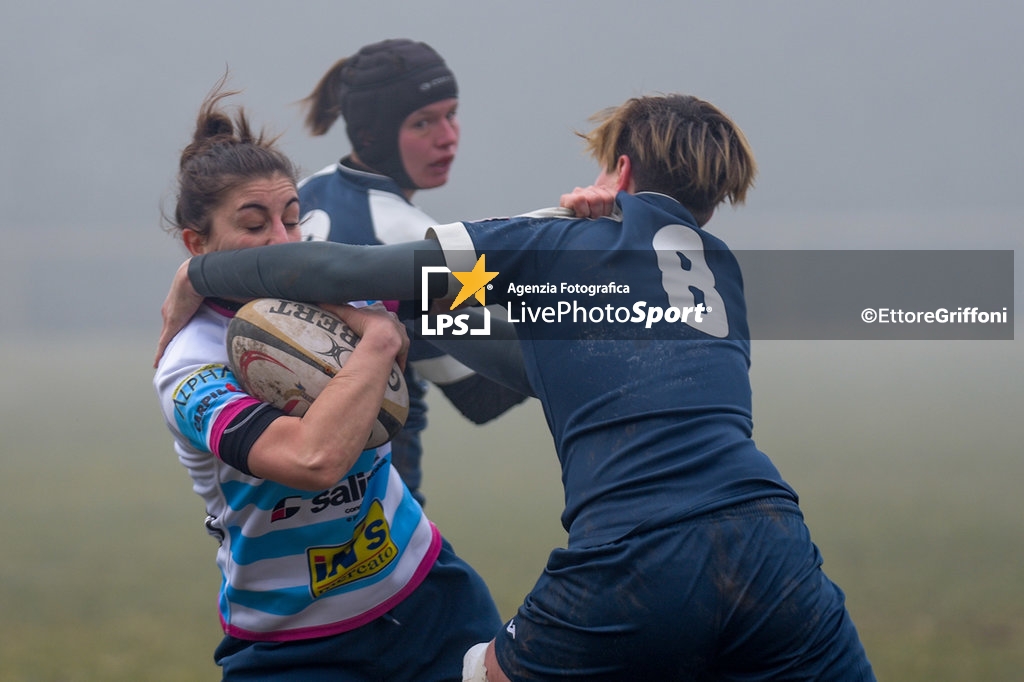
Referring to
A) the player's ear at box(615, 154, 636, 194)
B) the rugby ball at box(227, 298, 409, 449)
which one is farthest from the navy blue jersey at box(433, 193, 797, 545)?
the rugby ball at box(227, 298, 409, 449)

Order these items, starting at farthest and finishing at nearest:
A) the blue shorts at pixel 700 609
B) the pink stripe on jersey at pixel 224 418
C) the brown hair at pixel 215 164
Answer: the brown hair at pixel 215 164, the pink stripe on jersey at pixel 224 418, the blue shorts at pixel 700 609

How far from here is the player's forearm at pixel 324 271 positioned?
84.2 inches

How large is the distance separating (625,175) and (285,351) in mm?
824

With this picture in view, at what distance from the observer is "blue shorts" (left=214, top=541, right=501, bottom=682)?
2270mm

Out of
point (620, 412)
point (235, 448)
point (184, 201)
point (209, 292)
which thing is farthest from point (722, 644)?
point (184, 201)

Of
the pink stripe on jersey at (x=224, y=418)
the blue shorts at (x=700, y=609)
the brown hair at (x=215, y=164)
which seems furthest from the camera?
the brown hair at (x=215, y=164)

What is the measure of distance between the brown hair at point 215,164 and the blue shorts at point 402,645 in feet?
3.00

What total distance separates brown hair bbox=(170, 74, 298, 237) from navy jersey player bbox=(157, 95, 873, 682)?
0.16 m

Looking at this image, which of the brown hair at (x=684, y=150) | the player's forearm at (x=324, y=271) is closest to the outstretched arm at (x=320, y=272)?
the player's forearm at (x=324, y=271)

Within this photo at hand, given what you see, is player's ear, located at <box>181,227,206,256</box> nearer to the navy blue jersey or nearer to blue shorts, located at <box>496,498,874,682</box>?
the navy blue jersey

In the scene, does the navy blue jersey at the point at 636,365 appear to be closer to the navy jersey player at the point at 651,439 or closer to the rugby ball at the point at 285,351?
the navy jersey player at the point at 651,439

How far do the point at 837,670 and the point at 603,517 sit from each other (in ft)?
1.64

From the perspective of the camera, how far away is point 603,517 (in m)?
1.95

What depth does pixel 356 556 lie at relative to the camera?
7.43ft
